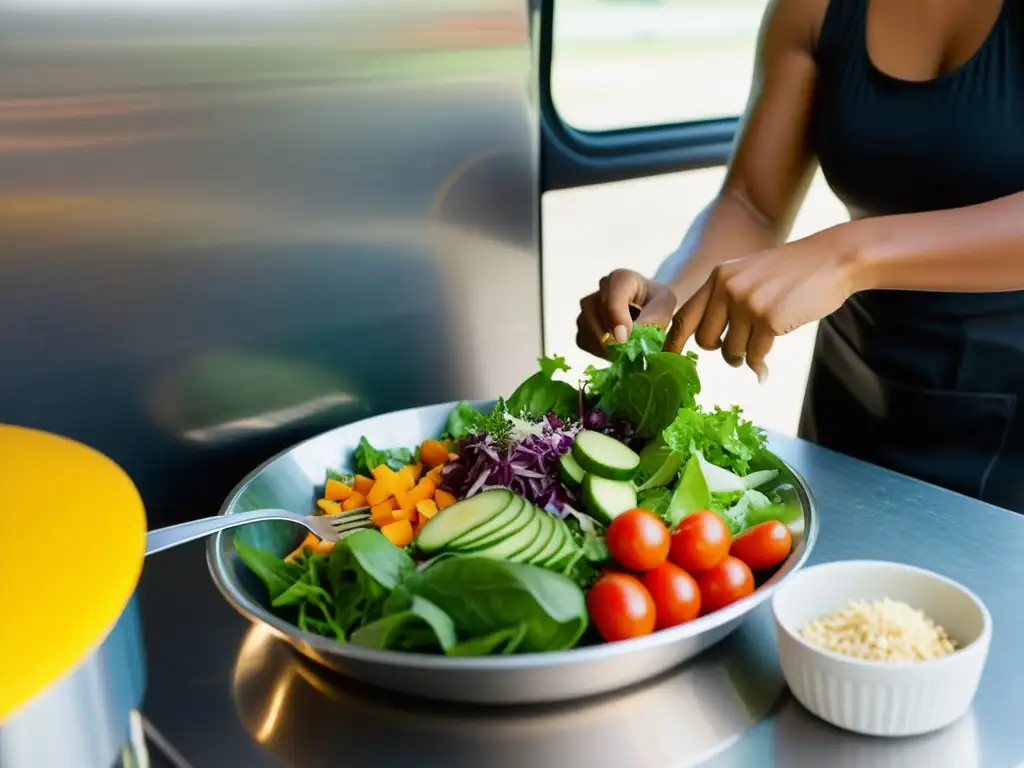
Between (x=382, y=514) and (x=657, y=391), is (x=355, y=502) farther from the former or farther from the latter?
(x=657, y=391)

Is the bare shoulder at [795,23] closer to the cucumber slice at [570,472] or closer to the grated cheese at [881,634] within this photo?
the cucumber slice at [570,472]

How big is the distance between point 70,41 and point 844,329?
111 centimetres

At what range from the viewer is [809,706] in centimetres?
85

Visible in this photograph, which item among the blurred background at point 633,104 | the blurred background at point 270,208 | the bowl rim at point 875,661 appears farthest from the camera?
the blurred background at point 633,104

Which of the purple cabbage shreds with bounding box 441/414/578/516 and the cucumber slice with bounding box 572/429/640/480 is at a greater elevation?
the cucumber slice with bounding box 572/429/640/480

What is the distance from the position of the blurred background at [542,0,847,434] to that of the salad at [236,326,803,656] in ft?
1.93

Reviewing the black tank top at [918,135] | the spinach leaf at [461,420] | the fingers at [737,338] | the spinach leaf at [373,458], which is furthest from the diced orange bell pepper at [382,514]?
the black tank top at [918,135]

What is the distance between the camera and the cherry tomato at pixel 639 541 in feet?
3.08

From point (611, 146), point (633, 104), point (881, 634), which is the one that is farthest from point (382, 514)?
point (633, 104)

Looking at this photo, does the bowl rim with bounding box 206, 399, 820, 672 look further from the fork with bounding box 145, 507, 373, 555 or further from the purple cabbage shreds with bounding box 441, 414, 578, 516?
the purple cabbage shreds with bounding box 441, 414, 578, 516

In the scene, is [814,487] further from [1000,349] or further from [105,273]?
[105,273]

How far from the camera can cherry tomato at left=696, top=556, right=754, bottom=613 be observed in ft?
3.08

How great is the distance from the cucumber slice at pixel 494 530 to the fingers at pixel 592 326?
1.37 ft

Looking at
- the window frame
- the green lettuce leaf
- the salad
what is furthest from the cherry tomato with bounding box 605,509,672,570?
the window frame
